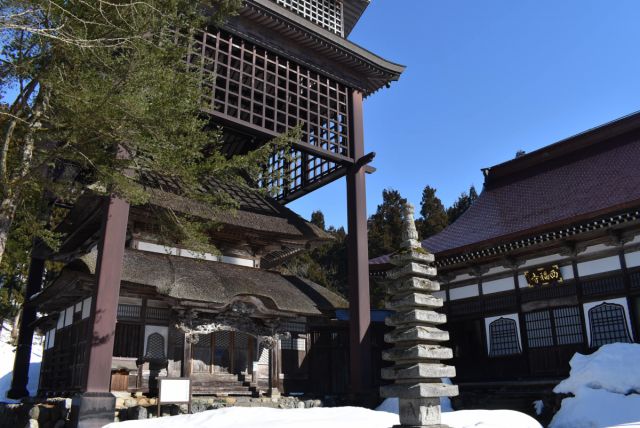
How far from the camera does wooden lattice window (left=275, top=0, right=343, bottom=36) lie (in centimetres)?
1923

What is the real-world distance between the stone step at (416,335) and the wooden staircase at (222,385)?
8348 mm

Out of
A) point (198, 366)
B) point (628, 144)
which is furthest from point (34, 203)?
point (628, 144)

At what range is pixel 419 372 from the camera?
304 inches

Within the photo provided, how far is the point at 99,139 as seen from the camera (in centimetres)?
992

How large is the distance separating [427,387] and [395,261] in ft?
6.64

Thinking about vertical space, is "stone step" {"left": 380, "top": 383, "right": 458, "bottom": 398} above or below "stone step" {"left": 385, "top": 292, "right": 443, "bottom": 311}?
below

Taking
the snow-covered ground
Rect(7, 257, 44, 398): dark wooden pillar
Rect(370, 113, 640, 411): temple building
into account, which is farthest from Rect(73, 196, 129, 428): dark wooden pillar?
the snow-covered ground

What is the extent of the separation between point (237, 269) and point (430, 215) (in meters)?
22.7

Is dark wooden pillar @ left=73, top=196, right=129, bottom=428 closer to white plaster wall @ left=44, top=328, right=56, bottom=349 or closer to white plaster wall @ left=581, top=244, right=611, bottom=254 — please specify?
white plaster wall @ left=44, top=328, right=56, bottom=349

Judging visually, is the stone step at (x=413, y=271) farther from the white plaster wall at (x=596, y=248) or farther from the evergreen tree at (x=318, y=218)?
the evergreen tree at (x=318, y=218)

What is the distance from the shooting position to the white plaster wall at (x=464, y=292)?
18.3m

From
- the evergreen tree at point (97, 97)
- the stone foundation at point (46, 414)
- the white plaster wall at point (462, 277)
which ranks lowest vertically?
the stone foundation at point (46, 414)

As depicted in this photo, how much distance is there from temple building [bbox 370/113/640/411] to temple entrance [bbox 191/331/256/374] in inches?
224

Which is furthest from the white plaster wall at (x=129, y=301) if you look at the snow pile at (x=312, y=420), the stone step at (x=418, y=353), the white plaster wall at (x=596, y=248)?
the white plaster wall at (x=596, y=248)
